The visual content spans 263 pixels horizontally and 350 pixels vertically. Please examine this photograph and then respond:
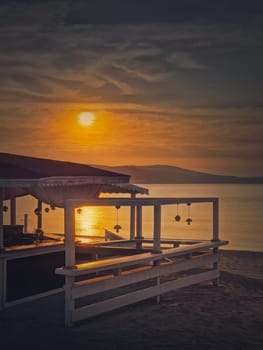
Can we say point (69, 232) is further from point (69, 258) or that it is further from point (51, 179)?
point (51, 179)

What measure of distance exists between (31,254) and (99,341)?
3305 millimetres

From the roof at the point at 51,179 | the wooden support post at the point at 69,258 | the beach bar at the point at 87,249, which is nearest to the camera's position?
the wooden support post at the point at 69,258

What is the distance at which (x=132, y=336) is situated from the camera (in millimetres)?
8891

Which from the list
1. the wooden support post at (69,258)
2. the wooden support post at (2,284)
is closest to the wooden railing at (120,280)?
the wooden support post at (69,258)

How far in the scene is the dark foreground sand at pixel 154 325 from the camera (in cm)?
855

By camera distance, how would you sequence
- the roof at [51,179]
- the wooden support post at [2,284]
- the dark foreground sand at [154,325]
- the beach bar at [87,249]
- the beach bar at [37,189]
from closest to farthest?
the dark foreground sand at [154,325], the beach bar at [87,249], the wooden support post at [2,284], the beach bar at [37,189], the roof at [51,179]

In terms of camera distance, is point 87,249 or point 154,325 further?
point 87,249

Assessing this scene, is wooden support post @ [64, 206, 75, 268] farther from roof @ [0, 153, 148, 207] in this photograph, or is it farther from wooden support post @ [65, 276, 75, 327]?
roof @ [0, 153, 148, 207]

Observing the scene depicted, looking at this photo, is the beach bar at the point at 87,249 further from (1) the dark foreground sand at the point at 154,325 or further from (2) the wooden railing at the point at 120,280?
(1) the dark foreground sand at the point at 154,325

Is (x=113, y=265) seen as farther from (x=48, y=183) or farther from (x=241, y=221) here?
(x=241, y=221)

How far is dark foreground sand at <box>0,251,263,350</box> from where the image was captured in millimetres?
8547

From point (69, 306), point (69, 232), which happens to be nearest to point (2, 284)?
point (69, 306)

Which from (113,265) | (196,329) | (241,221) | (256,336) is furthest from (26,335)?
(241,221)

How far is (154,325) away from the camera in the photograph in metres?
9.58
